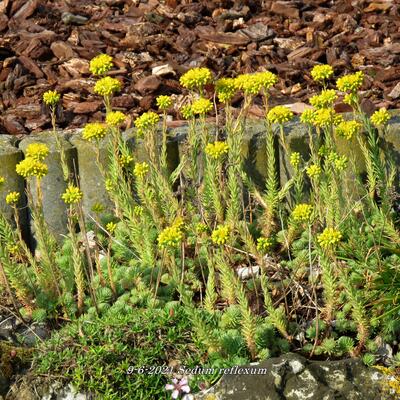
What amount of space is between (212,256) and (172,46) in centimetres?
205

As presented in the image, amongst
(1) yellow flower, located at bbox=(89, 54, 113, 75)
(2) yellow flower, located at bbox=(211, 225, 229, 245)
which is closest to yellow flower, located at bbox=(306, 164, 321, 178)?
(2) yellow flower, located at bbox=(211, 225, 229, 245)

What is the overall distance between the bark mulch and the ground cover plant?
67 cm

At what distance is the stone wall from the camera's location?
4.65 metres

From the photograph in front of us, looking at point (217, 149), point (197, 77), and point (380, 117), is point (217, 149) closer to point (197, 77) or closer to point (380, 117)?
point (197, 77)

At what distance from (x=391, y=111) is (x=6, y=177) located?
218 centimetres

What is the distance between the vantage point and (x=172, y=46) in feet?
18.7

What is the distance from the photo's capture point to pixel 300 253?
434 centimetres

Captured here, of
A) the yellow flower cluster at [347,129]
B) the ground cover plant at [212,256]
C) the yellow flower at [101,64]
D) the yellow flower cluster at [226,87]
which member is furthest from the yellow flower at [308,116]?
the yellow flower at [101,64]

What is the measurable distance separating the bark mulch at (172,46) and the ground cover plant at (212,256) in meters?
0.67

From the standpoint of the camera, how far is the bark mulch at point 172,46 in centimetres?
530

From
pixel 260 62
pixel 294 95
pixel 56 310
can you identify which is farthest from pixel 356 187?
pixel 56 310

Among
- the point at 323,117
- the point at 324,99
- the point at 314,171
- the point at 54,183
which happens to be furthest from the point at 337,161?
the point at 54,183

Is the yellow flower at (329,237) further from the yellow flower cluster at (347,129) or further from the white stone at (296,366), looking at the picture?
the yellow flower cluster at (347,129)

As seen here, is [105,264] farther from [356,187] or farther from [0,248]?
[356,187]
